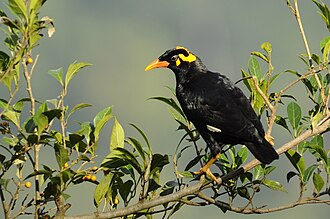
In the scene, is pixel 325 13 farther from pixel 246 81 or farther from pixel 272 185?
pixel 272 185

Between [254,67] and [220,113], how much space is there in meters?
0.90

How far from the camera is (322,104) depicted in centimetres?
509

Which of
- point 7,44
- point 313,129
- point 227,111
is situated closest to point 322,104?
point 313,129

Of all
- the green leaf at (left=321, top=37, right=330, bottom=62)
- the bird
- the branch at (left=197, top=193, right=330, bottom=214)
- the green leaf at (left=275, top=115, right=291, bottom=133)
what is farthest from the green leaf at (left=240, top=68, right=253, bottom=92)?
the branch at (left=197, top=193, right=330, bottom=214)

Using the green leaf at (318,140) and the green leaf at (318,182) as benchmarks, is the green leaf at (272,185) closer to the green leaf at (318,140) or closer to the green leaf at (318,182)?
the green leaf at (318,182)

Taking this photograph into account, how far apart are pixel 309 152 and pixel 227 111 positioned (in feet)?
3.79

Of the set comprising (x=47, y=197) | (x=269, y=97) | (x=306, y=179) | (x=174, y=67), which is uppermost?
(x=174, y=67)

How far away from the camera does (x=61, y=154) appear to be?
4.04 metres

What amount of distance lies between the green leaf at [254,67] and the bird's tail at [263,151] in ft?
1.97

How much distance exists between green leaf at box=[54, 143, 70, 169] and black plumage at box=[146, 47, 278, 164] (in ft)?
5.70

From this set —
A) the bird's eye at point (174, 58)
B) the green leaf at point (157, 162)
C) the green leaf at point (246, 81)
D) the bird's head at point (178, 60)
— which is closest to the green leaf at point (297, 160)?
the green leaf at point (246, 81)

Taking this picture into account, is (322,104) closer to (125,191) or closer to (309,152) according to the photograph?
(309,152)

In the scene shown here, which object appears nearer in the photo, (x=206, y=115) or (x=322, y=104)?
(x=322, y=104)

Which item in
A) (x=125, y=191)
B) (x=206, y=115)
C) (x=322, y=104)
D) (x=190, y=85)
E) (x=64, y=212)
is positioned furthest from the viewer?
(x=190, y=85)
